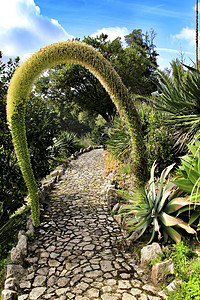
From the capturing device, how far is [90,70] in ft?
10.2

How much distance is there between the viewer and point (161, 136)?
18.0ft

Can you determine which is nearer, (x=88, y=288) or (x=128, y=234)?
(x=88, y=288)

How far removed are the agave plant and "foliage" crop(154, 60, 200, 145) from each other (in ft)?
5.73

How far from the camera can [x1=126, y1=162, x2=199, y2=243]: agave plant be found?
3.06 meters

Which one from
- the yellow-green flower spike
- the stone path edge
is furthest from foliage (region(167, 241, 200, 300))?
the stone path edge

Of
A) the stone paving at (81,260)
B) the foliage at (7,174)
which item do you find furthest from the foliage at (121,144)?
the foliage at (7,174)

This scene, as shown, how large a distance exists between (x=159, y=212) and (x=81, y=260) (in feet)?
4.36

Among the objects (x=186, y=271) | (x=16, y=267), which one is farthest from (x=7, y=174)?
(x=186, y=271)

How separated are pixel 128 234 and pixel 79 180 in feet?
12.9

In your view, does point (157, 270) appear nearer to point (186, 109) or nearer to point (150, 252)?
point (150, 252)

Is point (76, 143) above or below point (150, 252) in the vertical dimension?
above

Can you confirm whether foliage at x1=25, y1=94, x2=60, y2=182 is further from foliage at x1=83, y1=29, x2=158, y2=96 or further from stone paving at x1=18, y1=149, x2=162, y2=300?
foliage at x1=83, y1=29, x2=158, y2=96

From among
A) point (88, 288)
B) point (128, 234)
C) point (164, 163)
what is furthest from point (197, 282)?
point (164, 163)

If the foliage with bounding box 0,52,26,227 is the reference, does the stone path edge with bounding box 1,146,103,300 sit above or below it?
below
